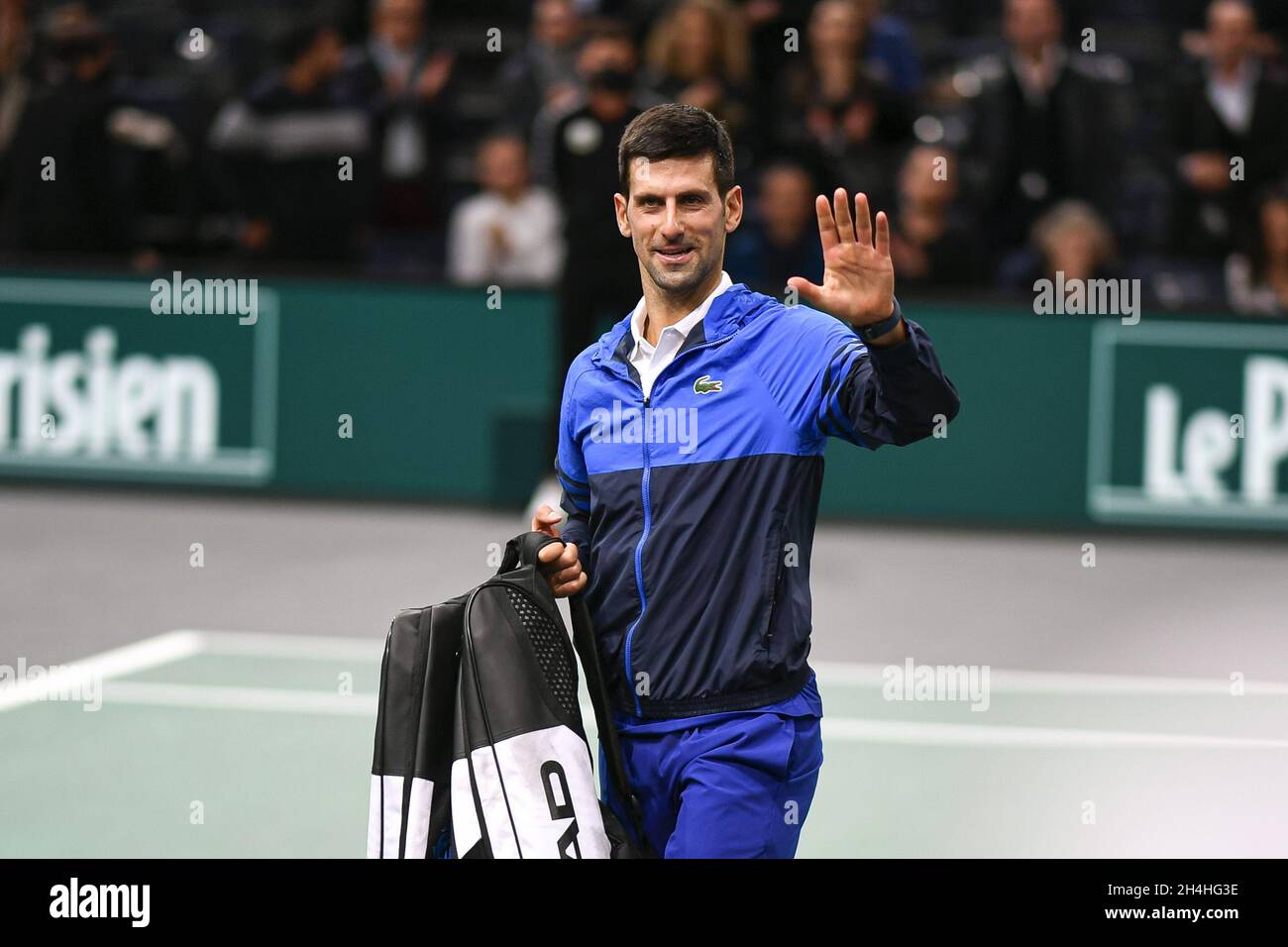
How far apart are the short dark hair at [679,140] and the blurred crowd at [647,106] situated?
23.5 ft

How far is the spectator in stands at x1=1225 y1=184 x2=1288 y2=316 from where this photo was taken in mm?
12242

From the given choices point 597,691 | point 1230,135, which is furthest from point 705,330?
point 1230,135

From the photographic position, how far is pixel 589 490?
4.68 metres

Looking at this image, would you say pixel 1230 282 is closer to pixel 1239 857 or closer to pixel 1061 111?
pixel 1061 111

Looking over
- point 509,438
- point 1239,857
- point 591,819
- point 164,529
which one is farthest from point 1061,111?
point 591,819

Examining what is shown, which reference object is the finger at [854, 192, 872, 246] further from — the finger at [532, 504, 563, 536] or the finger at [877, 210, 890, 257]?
the finger at [532, 504, 563, 536]

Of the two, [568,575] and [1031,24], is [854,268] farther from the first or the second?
[1031,24]

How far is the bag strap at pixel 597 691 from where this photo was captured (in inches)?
174

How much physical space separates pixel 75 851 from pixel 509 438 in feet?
21.1

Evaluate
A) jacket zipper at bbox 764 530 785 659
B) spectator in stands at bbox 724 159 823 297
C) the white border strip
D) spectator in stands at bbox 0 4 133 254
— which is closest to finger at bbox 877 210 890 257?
jacket zipper at bbox 764 530 785 659

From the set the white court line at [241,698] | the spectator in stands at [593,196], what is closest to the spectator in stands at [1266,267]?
the spectator in stands at [593,196]

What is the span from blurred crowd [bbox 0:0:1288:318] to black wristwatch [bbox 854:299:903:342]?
7607mm

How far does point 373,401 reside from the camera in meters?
13.0

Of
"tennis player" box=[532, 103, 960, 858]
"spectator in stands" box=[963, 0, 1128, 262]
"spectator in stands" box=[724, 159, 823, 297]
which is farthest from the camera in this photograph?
"spectator in stands" box=[963, 0, 1128, 262]
